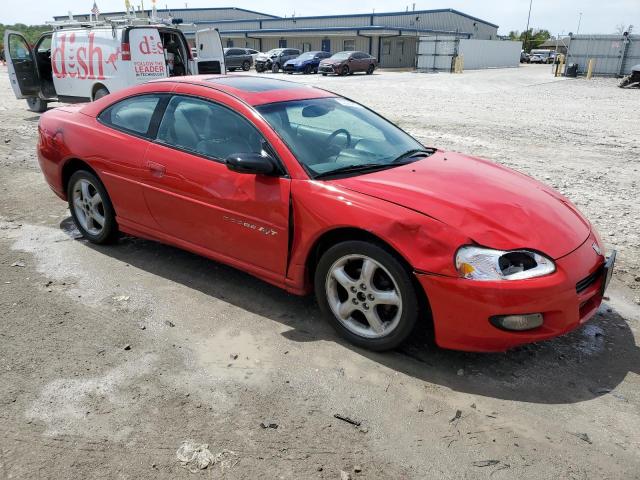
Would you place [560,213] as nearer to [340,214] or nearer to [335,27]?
[340,214]

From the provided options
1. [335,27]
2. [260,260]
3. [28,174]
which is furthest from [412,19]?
[260,260]

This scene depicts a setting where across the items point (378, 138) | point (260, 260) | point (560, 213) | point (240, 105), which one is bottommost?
point (260, 260)

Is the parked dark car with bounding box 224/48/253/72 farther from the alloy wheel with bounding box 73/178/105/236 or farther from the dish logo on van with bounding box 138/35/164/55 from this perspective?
the alloy wheel with bounding box 73/178/105/236

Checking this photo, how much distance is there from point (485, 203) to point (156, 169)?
238 centimetres

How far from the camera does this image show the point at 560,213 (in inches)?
128

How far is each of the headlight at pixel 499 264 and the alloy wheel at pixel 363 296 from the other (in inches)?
16.2

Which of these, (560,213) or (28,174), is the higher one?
(560,213)

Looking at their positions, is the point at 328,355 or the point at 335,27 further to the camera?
the point at 335,27

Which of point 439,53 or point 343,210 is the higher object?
point 343,210

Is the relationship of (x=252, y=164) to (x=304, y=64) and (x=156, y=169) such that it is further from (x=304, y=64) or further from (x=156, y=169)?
(x=304, y=64)

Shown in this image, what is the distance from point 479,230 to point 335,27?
169 ft

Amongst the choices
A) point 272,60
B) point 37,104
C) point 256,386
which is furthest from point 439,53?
point 256,386

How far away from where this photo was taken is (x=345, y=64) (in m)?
33.2

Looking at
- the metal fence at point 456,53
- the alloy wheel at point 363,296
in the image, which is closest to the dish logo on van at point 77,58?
the alloy wheel at point 363,296
